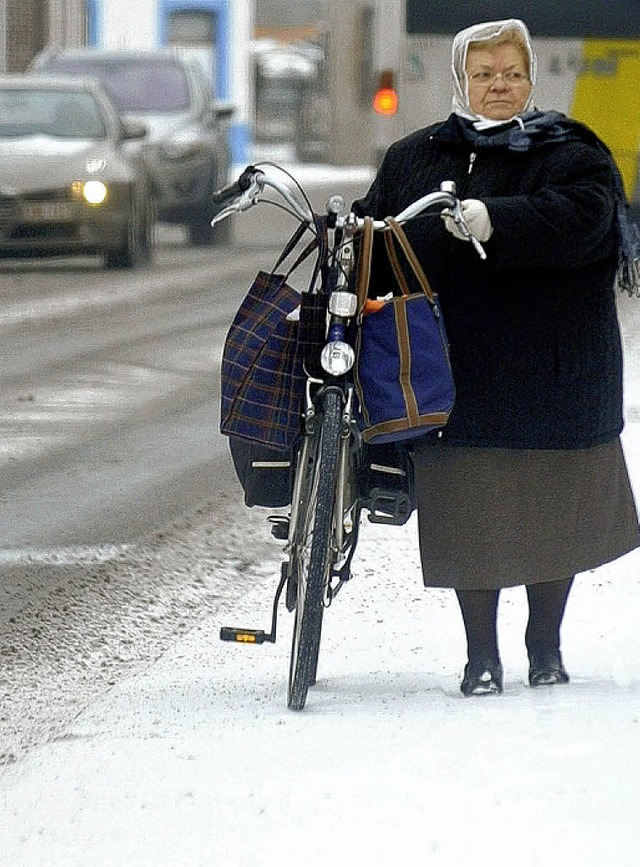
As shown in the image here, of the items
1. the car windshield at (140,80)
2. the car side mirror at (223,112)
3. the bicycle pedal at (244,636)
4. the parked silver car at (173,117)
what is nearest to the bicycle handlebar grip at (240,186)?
the bicycle pedal at (244,636)

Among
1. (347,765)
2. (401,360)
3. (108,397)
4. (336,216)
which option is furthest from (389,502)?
(108,397)

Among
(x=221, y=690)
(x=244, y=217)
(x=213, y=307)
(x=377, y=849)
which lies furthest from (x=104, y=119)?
(x=377, y=849)

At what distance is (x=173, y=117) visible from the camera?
2248cm

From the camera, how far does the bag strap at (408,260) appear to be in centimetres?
479

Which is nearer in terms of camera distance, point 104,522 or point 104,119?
point 104,522

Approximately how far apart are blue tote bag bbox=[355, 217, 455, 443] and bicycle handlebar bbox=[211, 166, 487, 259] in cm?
7

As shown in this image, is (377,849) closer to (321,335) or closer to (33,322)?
(321,335)

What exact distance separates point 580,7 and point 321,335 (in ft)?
43.8

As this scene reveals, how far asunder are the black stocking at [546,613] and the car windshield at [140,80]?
17946mm

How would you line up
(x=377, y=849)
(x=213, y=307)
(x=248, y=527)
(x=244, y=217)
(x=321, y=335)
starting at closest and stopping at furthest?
(x=377, y=849), (x=321, y=335), (x=248, y=527), (x=213, y=307), (x=244, y=217)

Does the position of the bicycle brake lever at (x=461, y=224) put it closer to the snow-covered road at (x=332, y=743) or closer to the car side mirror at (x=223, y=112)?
the snow-covered road at (x=332, y=743)

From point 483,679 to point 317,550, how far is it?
1.76 ft

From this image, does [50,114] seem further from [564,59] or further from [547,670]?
[547,670]

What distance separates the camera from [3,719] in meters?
5.17
